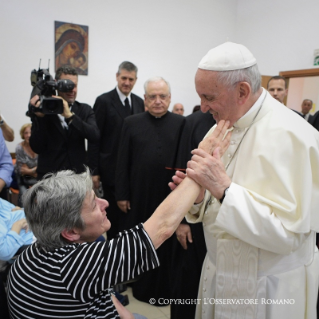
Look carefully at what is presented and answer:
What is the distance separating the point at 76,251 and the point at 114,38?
18.2 feet

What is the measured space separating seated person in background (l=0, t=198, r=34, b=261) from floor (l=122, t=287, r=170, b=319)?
3.74 ft

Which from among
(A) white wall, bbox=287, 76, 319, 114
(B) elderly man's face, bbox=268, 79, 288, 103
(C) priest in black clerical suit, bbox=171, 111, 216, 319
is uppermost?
(A) white wall, bbox=287, 76, 319, 114

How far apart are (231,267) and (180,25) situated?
621 cm

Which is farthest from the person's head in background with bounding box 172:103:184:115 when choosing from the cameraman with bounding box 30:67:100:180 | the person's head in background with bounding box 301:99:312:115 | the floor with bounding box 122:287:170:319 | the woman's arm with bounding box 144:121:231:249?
the woman's arm with bounding box 144:121:231:249

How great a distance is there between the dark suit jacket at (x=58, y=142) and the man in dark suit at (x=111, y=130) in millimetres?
681

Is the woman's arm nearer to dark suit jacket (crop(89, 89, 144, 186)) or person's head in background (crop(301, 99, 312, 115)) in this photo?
dark suit jacket (crop(89, 89, 144, 186))

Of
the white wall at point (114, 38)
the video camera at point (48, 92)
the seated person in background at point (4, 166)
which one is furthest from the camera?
the white wall at point (114, 38)

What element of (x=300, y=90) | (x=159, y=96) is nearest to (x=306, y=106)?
(x=300, y=90)

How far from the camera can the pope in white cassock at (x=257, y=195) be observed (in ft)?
4.30

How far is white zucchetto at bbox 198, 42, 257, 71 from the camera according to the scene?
4.57 ft

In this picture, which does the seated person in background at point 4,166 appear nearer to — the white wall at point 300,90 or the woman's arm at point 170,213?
the woman's arm at point 170,213

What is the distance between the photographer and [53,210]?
1.28 meters

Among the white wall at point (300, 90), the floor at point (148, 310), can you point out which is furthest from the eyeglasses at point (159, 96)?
the white wall at point (300, 90)

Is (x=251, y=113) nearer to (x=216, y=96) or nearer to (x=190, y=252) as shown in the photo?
(x=216, y=96)
